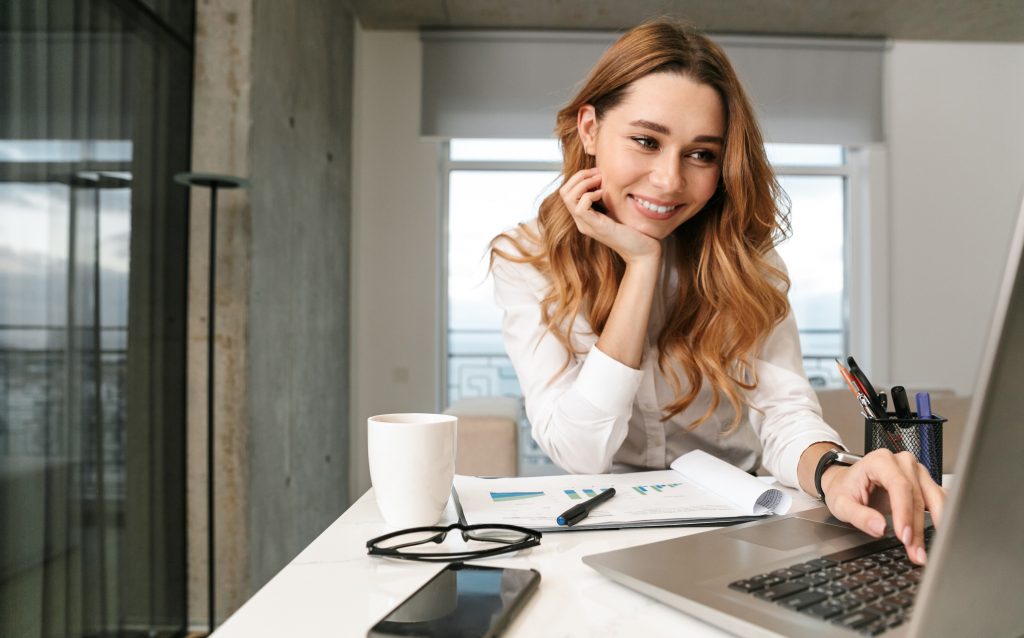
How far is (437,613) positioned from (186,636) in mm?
2071

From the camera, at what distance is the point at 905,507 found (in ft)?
1.72

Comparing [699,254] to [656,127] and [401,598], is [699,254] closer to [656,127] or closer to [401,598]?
[656,127]

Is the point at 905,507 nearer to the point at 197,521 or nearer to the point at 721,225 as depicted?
the point at 721,225

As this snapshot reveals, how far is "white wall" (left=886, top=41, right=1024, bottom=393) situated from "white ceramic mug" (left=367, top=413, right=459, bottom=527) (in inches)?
158

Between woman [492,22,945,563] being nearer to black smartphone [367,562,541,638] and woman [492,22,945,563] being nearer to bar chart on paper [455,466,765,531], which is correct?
bar chart on paper [455,466,765,531]

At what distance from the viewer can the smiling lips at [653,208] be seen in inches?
44.4

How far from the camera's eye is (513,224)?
156 inches

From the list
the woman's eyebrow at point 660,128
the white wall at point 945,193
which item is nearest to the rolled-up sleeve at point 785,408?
the woman's eyebrow at point 660,128

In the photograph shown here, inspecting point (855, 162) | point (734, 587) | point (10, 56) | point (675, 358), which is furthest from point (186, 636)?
point (855, 162)

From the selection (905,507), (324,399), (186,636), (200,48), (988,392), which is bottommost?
(186,636)

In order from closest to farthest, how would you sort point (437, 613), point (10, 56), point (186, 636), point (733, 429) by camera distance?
1. point (437, 613)
2. point (733, 429)
3. point (10, 56)
4. point (186, 636)

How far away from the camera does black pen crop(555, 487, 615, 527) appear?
636 mm

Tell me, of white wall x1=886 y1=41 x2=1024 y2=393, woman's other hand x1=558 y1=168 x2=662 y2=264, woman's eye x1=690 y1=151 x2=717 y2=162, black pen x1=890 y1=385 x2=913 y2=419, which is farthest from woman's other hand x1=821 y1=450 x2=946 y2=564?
white wall x1=886 y1=41 x2=1024 y2=393

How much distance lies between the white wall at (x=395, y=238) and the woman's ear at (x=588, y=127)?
102 inches
